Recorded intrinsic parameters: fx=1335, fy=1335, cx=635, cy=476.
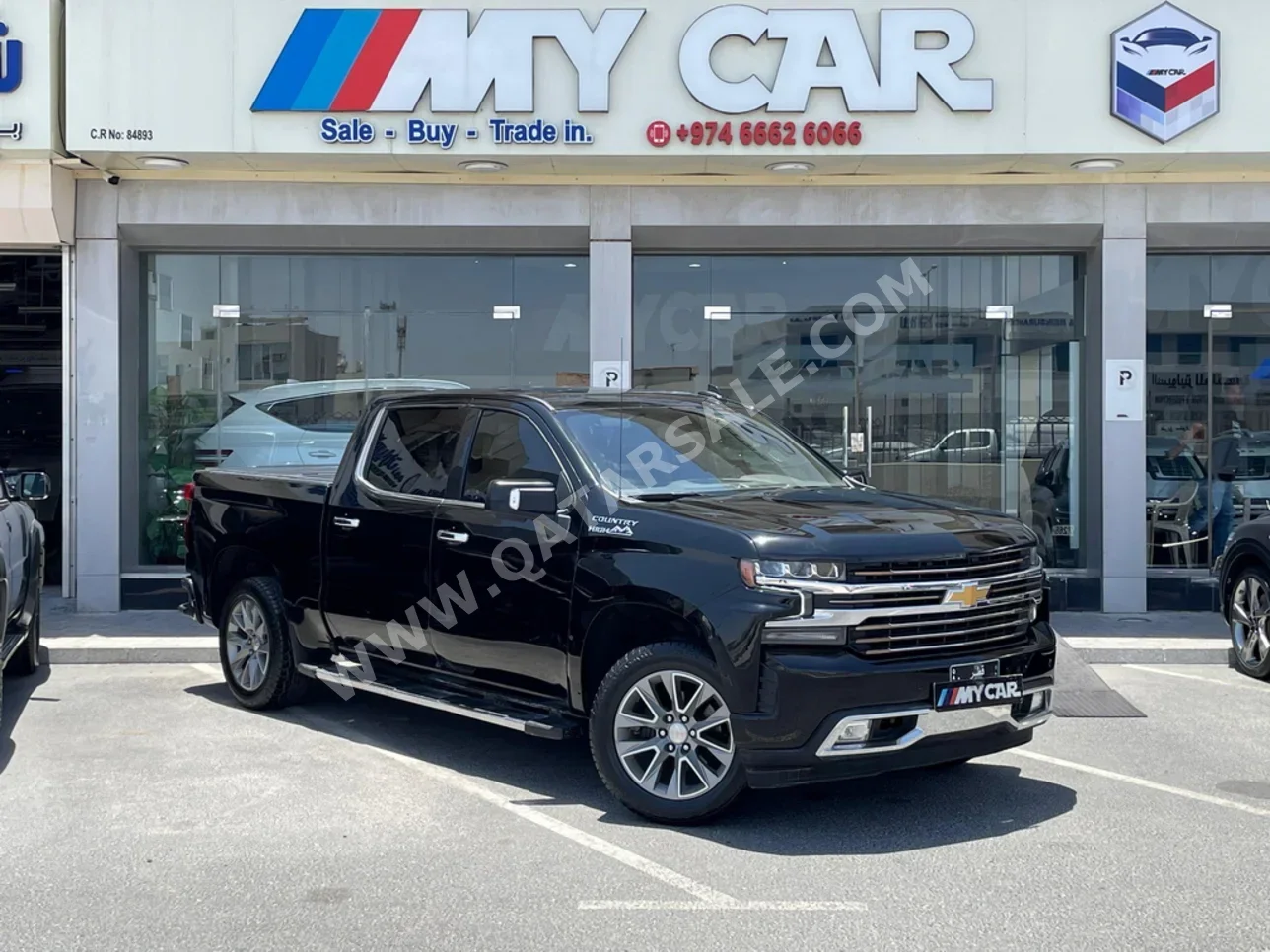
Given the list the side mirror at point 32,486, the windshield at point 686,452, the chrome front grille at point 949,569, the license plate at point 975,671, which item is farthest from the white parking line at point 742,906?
the side mirror at point 32,486

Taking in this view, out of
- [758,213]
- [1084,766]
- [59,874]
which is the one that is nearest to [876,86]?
[758,213]

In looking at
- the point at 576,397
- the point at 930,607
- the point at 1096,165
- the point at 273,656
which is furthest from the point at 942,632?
the point at 1096,165

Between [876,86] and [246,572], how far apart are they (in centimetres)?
685

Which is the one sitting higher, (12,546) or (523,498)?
(523,498)

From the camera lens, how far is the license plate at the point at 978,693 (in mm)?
5695

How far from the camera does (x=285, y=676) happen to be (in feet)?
27.0

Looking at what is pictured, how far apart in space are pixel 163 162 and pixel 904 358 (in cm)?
732

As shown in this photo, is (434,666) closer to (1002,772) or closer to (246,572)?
(246,572)

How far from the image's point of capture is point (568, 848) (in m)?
5.68

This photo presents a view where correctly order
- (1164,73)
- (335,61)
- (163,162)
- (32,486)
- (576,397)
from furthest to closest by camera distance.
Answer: (163,162), (335,61), (1164,73), (32,486), (576,397)

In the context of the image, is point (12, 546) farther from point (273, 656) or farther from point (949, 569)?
point (949, 569)

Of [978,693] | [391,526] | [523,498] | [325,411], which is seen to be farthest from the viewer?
[325,411]

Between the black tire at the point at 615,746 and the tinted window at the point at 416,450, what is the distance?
1.78 metres

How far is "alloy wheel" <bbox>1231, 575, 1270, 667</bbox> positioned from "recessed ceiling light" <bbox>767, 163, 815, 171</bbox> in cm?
516
